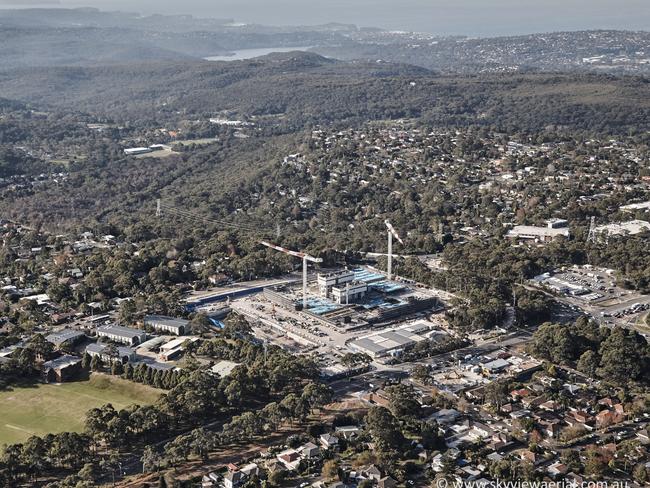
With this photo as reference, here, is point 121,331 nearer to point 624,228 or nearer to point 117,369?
point 117,369

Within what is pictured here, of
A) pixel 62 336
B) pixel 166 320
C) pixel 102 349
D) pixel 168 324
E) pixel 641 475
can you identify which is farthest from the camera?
pixel 166 320

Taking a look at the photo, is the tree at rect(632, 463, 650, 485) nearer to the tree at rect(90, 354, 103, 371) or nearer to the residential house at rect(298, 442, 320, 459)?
the residential house at rect(298, 442, 320, 459)

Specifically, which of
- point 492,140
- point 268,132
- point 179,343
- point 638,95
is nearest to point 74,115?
point 268,132

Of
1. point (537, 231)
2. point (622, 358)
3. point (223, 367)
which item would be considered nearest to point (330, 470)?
point (223, 367)

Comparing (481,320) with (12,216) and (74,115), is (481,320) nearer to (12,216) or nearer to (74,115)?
(12,216)

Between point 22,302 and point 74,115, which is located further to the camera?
point 74,115

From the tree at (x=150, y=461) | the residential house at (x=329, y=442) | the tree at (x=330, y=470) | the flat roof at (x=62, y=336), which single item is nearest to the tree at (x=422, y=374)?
the residential house at (x=329, y=442)
